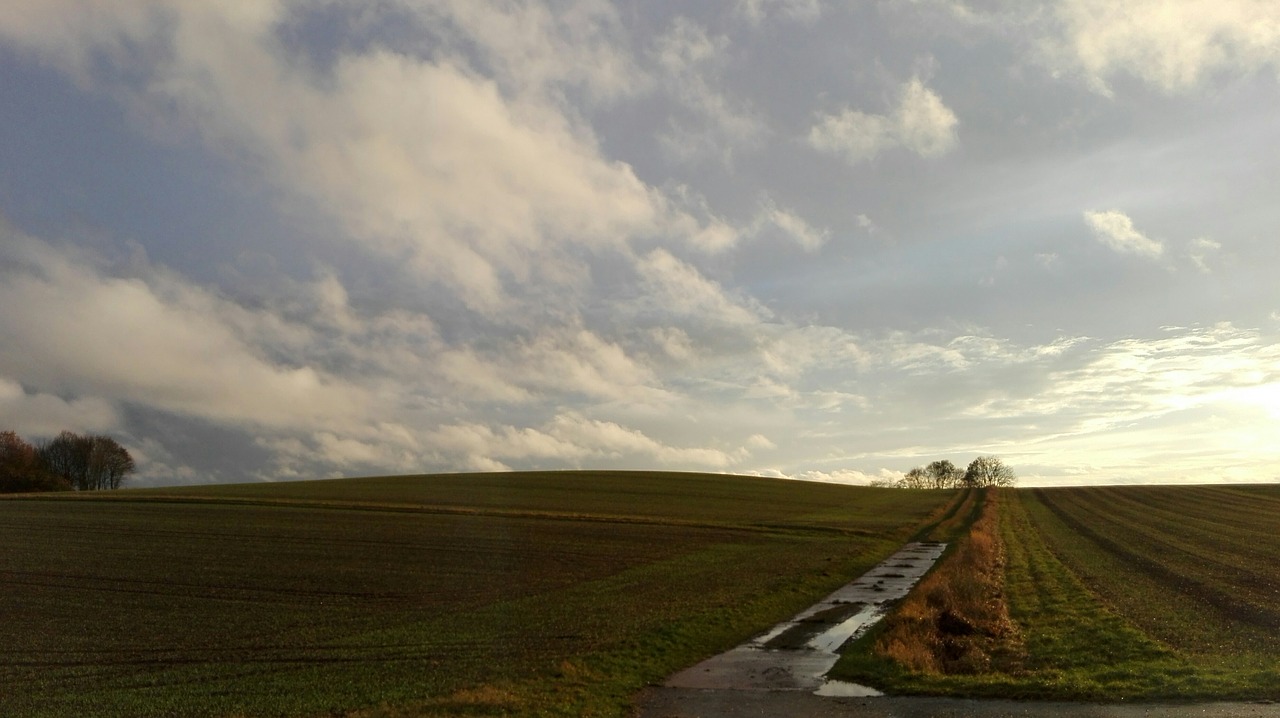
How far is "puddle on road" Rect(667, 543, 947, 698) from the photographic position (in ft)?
74.1

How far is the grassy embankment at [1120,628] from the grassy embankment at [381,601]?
740cm

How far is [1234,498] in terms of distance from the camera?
370ft

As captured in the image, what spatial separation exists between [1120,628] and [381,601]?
2783 cm

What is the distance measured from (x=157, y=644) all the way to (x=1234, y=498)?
426 feet

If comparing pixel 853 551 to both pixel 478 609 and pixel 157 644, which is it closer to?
pixel 478 609

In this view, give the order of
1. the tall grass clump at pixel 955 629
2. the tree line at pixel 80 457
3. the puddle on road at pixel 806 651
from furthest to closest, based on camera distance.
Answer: the tree line at pixel 80 457
the tall grass clump at pixel 955 629
the puddle on road at pixel 806 651

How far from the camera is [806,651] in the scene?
27453 mm

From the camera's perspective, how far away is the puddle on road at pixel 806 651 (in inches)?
890

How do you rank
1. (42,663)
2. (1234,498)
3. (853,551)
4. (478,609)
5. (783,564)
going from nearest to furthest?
(42,663), (478,609), (783,564), (853,551), (1234,498)

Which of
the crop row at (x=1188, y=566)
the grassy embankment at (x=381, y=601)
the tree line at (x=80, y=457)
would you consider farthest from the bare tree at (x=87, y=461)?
the crop row at (x=1188, y=566)

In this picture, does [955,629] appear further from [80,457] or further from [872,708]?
[80,457]

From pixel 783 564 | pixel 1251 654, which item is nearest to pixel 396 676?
pixel 1251 654

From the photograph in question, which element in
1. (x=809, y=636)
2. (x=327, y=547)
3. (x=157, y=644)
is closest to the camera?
(x=157, y=644)

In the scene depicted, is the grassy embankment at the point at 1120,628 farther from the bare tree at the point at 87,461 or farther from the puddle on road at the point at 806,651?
the bare tree at the point at 87,461
